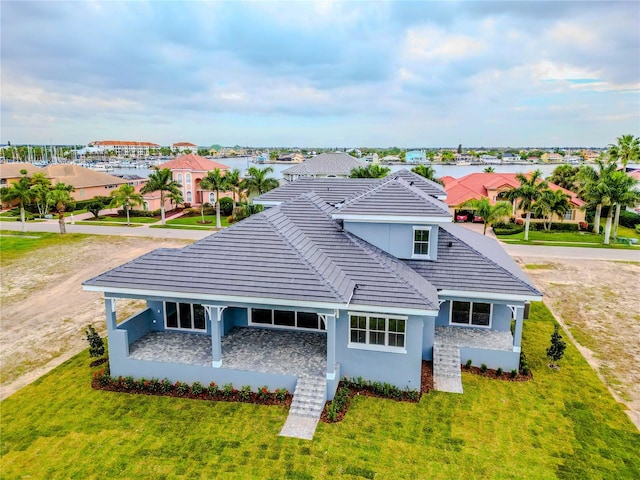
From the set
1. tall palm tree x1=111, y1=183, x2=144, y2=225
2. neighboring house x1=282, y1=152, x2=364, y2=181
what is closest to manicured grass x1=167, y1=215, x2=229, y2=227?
tall palm tree x1=111, y1=183, x2=144, y2=225

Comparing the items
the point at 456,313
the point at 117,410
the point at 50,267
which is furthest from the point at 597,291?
the point at 50,267

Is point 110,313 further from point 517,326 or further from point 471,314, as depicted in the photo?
point 517,326

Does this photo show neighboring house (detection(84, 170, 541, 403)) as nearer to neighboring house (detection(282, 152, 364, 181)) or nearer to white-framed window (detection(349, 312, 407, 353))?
white-framed window (detection(349, 312, 407, 353))

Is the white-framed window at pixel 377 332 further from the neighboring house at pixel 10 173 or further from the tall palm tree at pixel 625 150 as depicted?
the neighboring house at pixel 10 173

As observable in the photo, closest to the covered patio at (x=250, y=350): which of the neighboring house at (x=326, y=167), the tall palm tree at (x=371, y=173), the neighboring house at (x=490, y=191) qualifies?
the tall palm tree at (x=371, y=173)

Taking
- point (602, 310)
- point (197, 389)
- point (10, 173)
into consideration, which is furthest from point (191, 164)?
point (602, 310)

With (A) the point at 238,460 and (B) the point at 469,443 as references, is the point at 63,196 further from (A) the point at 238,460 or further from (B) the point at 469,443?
(B) the point at 469,443
